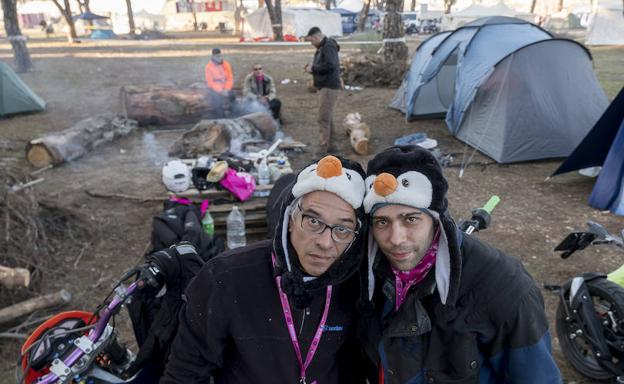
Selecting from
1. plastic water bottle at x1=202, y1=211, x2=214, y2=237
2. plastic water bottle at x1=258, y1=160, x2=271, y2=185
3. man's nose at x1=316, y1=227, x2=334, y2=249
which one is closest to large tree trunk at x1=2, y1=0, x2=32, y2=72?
plastic water bottle at x1=258, y1=160, x2=271, y2=185

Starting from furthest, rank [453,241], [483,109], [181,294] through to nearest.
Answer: [483,109] → [181,294] → [453,241]

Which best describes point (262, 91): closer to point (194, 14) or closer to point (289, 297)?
point (289, 297)

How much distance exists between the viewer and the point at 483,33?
8.53 metres

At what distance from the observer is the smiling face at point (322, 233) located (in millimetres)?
1697

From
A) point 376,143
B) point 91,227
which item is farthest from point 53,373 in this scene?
point 376,143

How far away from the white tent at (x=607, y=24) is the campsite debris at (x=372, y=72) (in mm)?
17126

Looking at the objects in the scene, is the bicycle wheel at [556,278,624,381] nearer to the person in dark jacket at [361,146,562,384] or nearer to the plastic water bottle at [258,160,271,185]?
the person in dark jacket at [361,146,562,384]

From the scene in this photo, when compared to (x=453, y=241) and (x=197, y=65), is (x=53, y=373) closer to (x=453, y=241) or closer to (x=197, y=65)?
(x=453, y=241)

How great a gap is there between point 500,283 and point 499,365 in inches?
13.8

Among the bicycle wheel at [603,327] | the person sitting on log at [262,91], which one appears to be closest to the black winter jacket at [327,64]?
the person sitting on log at [262,91]

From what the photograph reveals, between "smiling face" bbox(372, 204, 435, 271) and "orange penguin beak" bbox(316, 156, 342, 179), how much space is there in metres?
0.22

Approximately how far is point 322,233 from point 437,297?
19.4 inches

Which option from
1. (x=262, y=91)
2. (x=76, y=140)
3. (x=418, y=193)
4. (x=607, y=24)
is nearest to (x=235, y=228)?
(x=418, y=193)

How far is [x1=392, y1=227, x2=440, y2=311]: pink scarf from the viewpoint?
1688mm
